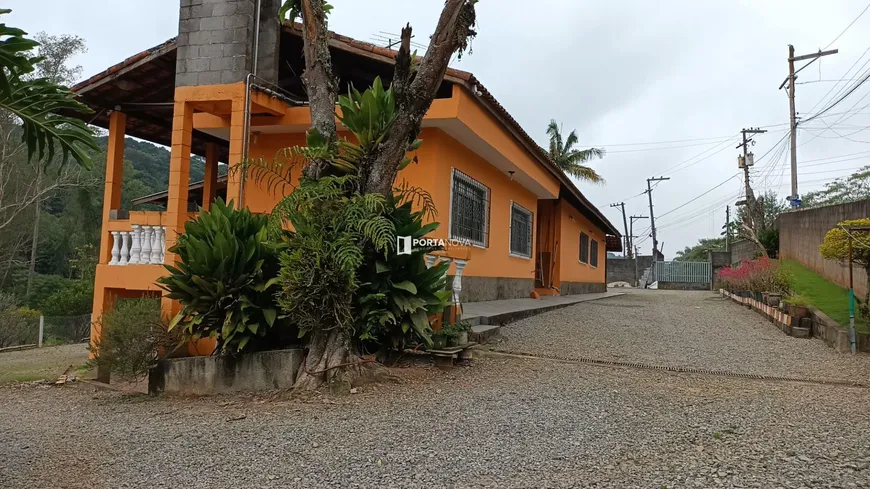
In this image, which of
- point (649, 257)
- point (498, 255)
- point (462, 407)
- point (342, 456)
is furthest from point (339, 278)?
point (649, 257)

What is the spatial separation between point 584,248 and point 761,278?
9.23 meters

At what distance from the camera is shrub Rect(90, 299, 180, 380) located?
20.0 feet

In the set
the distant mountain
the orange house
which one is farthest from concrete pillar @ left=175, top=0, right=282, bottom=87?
the distant mountain

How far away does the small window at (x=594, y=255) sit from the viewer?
2247 centimetres

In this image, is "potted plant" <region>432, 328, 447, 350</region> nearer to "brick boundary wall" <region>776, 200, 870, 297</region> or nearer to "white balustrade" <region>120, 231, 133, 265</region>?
"white balustrade" <region>120, 231, 133, 265</region>

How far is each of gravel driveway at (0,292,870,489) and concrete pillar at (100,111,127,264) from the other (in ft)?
10.1

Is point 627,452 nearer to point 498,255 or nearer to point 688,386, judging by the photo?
point 688,386

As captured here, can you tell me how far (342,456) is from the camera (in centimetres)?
347

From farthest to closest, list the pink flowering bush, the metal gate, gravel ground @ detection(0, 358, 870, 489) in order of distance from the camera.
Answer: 1. the metal gate
2. the pink flowering bush
3. gravel ground @ detection(0, 358, 870, 489)

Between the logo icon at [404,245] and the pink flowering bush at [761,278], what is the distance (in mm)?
8228

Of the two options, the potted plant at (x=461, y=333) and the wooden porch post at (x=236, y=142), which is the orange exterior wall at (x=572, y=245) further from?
the potted plant at (x=461, y=333)

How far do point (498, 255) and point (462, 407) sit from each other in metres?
7.13

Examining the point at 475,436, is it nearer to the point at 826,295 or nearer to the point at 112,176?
the point at 112,176

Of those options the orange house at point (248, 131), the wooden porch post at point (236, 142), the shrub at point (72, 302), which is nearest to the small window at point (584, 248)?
the orange house at point (248, 131)
